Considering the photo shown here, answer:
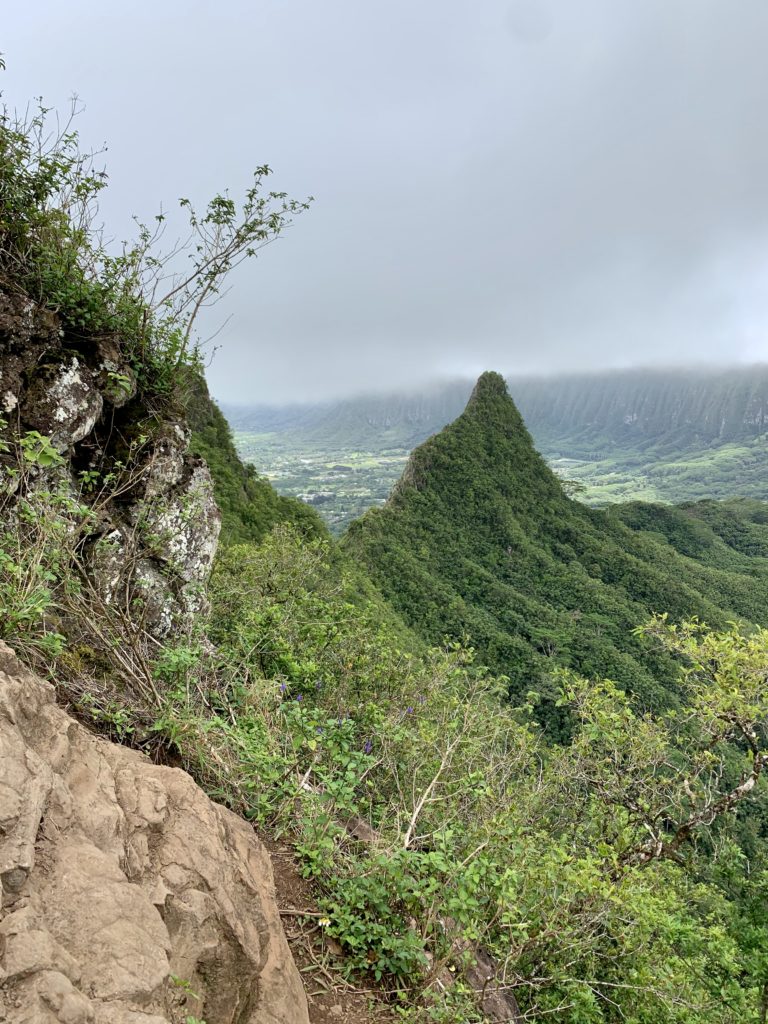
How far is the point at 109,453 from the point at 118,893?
623 centimetres

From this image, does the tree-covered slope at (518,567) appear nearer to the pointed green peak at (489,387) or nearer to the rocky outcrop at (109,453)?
the pointed green peak at (489,387)

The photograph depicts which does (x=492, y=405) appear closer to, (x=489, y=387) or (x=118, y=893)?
(x=489, y=387)

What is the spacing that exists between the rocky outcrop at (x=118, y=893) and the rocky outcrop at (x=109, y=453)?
2156 millimetres

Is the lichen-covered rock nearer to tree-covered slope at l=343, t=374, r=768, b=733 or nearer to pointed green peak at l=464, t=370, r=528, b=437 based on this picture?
tree-covered slope at l=343, t=374, r=768, b=733

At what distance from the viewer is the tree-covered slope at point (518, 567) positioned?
4891 cm

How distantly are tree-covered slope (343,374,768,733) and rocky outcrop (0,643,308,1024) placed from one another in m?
42.2

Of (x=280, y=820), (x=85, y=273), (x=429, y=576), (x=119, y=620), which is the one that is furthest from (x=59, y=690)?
(x=429, y=576)

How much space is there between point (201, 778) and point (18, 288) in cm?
664

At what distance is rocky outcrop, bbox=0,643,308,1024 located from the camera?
2.32 metres

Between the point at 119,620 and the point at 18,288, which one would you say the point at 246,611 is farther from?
the point at 18,288

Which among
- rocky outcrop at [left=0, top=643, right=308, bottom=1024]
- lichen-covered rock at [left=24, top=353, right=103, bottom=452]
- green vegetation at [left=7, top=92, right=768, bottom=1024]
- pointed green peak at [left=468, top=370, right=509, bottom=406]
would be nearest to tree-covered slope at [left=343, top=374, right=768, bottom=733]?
pointed green peak at [left=468, top=370, right=509, bottom=406]

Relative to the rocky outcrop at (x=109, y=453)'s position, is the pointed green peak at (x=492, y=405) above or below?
above

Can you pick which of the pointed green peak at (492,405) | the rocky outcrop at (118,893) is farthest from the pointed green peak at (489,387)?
the rocky outcrop at (118,893)

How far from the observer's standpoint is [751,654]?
8.30 m
